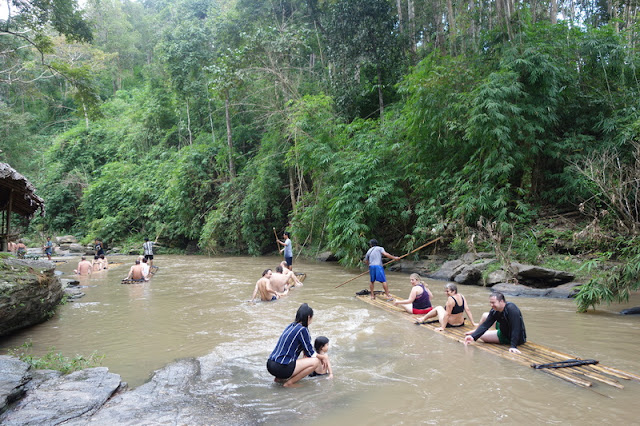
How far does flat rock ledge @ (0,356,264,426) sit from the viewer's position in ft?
12.1

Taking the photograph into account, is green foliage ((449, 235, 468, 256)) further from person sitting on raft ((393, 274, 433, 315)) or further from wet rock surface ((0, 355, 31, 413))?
wet rock surface ((0, 355, 31, 413))

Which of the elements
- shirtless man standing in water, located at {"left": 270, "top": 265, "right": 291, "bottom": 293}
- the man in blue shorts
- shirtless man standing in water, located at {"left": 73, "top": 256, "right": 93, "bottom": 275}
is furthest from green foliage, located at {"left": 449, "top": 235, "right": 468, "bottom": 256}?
shirtless man standing in water, located at {"left": 73, "top": 256, "right": 93, "bottom": 275}

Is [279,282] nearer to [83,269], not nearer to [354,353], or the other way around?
[354,353]

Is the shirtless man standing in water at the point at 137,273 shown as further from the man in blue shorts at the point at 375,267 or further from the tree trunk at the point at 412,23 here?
the tree trunk at the point at 412,23

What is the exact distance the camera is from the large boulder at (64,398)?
3590 millimetres

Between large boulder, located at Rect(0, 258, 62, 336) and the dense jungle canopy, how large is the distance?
296 inches

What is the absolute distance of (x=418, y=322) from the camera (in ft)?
24.0

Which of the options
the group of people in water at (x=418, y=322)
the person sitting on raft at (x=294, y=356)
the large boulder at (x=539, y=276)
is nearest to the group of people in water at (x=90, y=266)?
the group of people in water at (x=418, y=322)

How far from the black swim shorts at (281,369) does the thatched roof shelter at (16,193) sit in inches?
317

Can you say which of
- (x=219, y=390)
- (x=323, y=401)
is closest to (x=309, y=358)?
(x=323, y=401)

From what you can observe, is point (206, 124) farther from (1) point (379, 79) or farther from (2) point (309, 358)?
(2) point (309, 358)

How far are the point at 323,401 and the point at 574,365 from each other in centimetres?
286

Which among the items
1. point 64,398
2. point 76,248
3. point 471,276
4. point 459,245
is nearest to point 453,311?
point 471,276

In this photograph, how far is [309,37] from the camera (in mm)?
23188
